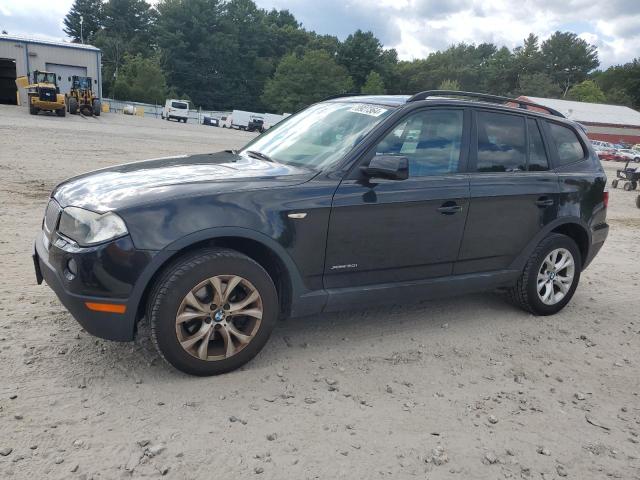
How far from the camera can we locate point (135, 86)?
7112 centimetres

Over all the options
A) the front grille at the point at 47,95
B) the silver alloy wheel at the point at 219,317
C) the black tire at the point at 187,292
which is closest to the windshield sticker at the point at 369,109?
the black tire at the point at 187,292

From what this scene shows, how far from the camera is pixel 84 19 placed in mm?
104625

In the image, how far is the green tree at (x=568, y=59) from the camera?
→ 121 metres

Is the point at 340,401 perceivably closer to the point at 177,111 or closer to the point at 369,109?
the point at 369,109

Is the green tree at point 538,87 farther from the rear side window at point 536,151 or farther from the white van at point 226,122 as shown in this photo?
the rear side window at point 536,151

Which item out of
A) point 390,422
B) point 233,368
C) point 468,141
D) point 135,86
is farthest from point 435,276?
point 135,86

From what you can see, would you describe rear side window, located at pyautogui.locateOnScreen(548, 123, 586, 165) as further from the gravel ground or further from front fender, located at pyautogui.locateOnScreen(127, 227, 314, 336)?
front fender, located at pyautogui.locateOnScreen(127, 227, 314, 336)

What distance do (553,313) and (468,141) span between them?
1.92 meters

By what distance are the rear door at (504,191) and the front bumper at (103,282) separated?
2481mm

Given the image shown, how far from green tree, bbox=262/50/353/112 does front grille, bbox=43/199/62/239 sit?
82224mm

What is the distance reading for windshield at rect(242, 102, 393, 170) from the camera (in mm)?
3857

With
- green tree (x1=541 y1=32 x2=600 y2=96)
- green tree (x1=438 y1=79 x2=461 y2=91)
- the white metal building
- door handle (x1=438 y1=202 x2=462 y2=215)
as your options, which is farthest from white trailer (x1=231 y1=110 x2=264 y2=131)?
green tree (x1=541 y1=32 x2=600 y2=96)

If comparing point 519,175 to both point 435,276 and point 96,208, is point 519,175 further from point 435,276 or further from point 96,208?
point 96,208

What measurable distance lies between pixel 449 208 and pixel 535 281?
1.33 meters
